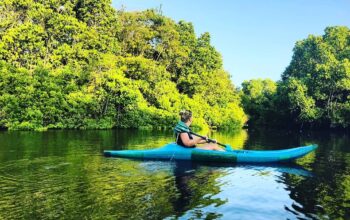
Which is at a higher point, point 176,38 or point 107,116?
point 176,38

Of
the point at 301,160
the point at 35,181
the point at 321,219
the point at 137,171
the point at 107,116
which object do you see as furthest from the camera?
the point at 107,116

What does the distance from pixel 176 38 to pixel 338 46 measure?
76.8 feet

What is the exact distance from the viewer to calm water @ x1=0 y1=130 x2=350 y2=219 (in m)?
7.18

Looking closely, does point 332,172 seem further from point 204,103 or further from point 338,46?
point 338,46

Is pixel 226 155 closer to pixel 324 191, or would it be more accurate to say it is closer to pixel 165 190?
pixel 324 191

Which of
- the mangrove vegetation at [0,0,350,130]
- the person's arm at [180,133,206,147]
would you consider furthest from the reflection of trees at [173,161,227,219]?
the mangrove vegetation at [0,0,350,130]

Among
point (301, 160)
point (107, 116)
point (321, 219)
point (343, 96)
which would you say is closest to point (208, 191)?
point (321, 219)

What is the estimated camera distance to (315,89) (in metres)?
46.2

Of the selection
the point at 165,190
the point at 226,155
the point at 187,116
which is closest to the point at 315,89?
the point at 226,155

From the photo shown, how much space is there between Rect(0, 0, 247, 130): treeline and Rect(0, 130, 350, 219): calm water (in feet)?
64.8

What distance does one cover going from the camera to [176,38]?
140 feet

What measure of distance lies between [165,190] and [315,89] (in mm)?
40903

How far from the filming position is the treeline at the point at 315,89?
4456 centimetres

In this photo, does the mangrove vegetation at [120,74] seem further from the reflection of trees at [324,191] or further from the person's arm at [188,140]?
the reflection of trees at [324,191]
